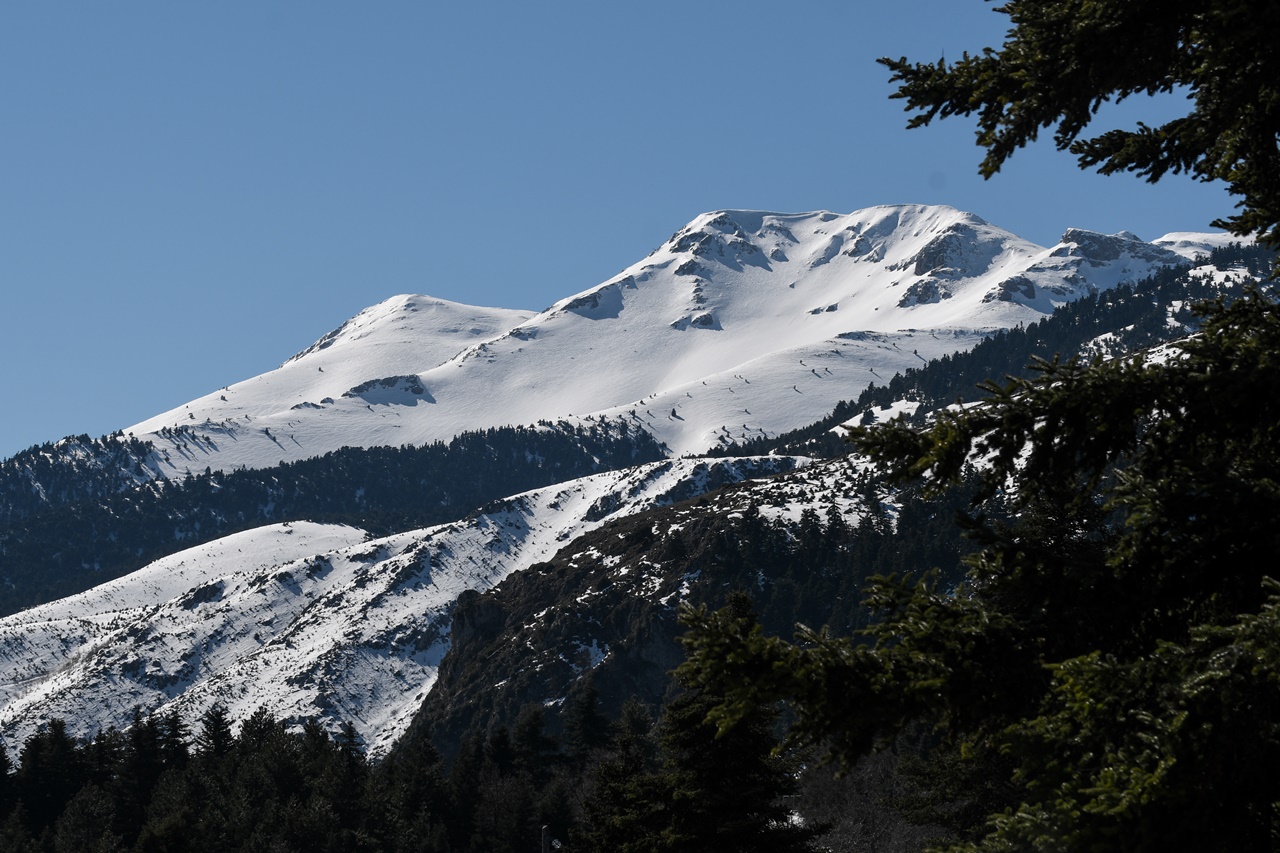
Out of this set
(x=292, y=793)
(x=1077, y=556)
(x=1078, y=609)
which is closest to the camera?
(x=1078, y=609)

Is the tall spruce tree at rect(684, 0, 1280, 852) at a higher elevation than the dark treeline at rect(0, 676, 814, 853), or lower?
higher

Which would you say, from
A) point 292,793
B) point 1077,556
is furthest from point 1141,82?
point 292,793

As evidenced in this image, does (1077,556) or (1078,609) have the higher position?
(1077,556)

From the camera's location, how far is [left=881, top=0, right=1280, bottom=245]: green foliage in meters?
8.34

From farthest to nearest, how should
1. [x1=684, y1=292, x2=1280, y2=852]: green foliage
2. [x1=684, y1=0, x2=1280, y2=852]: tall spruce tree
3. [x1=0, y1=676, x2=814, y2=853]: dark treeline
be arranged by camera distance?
[x1=0, y1=676, x2=814, y2=853]: dark treeline < [x1=684, y1=0, x2=1280, y2=852]: tall spruce tree < [x1=684, y1=292, x2=1280, y2=852]: green foliage

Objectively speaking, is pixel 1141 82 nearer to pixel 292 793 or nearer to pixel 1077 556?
pixel 1077 556

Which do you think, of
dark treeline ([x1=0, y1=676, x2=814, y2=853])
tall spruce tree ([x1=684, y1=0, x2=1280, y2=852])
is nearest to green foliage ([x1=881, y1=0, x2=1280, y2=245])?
tall spruce tree ([x1=684, y1=0, x2=1280, y2=852])

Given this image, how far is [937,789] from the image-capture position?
957 inches

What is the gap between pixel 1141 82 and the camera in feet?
29.7

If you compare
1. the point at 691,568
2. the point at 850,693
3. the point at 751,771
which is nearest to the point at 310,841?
the point at 751,771

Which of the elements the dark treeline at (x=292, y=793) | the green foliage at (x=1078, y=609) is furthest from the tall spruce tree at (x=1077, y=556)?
the dark treeline at (x=292, y=793)

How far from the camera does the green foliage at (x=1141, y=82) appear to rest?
27.3ft

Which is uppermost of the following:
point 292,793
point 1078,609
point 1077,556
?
point 1077,556

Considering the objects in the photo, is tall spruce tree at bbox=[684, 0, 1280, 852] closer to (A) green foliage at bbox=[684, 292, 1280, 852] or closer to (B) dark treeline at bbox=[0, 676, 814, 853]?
(A) green foliage at bbox=[684, 292, 1280, 852]
